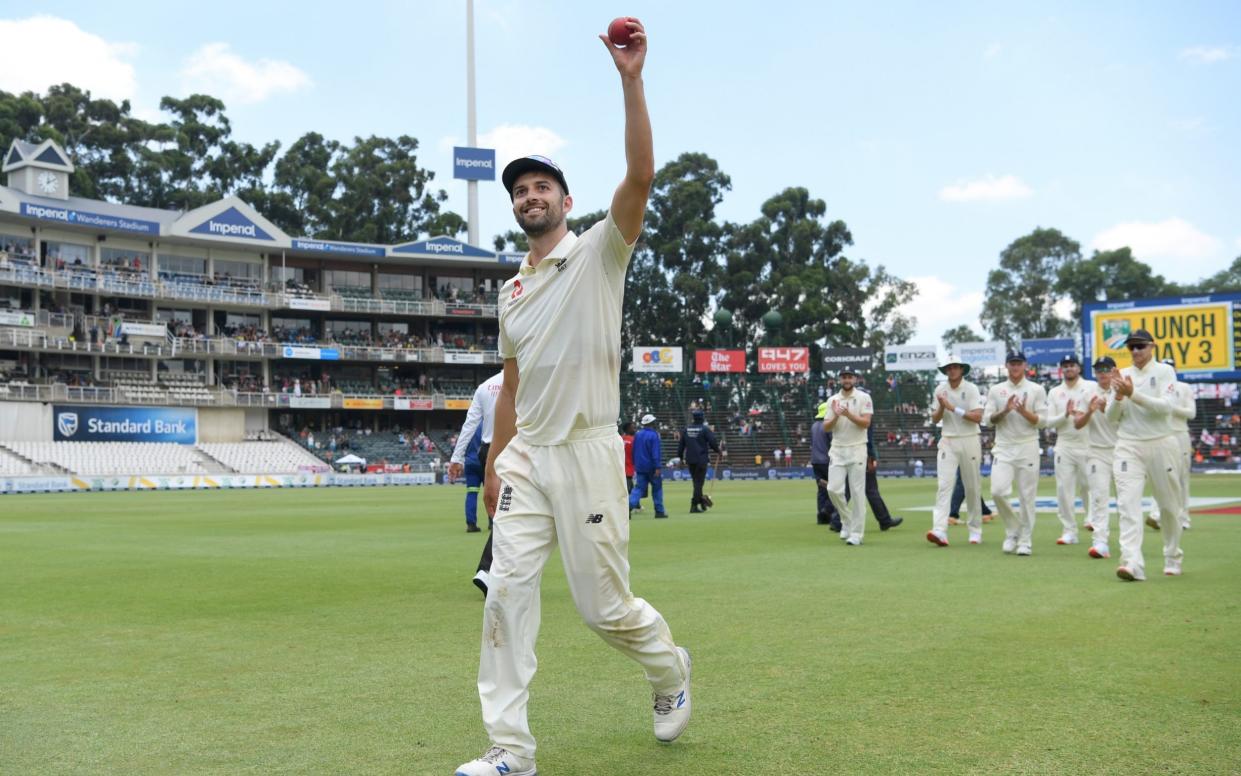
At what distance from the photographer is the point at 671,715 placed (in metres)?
4.74

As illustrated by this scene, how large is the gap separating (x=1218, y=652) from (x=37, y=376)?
2268 inches

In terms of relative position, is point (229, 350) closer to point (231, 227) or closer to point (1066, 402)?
point (231, 227)

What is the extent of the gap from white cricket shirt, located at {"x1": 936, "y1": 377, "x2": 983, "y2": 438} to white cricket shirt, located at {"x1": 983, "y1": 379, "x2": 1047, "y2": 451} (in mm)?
185

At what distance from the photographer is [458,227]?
277ft

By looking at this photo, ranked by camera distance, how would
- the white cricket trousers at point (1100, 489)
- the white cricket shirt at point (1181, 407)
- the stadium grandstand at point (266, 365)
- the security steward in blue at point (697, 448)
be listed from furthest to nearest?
the stadium grandstand at point (266, 365) → the security steward in blue at point (697, 448) → the white cricket trousers at point (1100, 489) → the white cricket shirt at point (1181, 407)

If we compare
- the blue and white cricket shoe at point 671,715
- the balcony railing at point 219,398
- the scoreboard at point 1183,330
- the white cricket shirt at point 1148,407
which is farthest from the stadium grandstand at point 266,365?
the blue and white cricket shoe at point 671,715

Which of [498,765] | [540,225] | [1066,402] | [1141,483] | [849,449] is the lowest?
[498,765]

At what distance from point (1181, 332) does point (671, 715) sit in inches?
1591

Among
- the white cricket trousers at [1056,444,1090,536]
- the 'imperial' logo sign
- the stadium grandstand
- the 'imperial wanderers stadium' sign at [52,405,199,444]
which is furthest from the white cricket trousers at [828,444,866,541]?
the 'imperial' logo sign

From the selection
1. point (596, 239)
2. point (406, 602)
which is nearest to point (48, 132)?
point (406, 602)

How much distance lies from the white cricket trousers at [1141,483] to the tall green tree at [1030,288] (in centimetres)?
7812

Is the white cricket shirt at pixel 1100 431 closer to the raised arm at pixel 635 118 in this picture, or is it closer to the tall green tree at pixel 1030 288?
the raised arm at pixel 635 118

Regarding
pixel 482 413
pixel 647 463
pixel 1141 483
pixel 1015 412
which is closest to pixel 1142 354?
pixel 1141 483

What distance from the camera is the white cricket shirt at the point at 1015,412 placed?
43.3 ft
